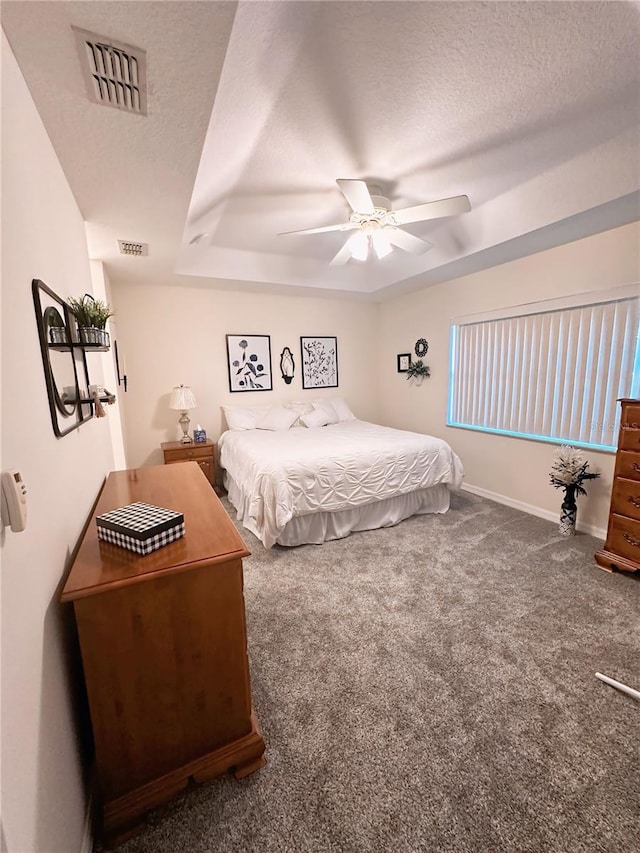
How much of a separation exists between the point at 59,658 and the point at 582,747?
1.86m

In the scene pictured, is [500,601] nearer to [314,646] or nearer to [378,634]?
[378,634]

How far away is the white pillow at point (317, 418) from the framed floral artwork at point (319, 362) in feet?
1.73

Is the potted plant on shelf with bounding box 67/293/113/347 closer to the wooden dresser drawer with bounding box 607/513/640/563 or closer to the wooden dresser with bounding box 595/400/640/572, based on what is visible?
the wooden dresser with bounding box 595/400/640/572

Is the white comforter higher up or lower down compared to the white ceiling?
lower down

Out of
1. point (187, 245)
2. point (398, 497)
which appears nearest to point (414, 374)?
point (398, 497)

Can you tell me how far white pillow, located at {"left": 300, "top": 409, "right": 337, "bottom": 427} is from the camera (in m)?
4.33

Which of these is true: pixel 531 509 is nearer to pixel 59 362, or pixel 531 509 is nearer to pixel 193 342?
pixel 59 362

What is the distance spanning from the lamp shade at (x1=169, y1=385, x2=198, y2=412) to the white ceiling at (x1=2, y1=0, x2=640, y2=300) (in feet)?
4.39

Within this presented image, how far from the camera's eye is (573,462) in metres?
2.76

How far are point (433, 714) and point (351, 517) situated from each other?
1.62 metres

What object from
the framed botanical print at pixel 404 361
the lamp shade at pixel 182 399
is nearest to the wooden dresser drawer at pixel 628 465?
the framed botanical print at pixel 404 361

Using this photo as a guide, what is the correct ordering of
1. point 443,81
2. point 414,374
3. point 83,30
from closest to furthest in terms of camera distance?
point 83,30 < point 443,81 < point 414,374

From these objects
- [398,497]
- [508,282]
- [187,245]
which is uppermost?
[187,245]

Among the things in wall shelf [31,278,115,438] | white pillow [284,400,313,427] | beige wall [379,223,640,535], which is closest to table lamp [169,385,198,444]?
white pillow [284,400,313,427]
